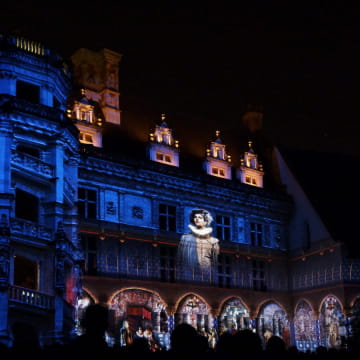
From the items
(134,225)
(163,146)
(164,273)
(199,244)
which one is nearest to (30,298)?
(134,225)

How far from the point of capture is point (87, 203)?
28.0m

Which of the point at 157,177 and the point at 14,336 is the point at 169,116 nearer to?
the point at 157,177

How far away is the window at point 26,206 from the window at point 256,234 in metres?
13.1

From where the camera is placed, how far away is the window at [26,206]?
22766 mm

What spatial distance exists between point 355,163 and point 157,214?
13.8 meters

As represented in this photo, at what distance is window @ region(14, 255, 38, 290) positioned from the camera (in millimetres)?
22391

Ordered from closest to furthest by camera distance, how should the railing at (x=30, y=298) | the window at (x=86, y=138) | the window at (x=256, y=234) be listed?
1. the railing at (x=30, y=298)
2. the window at (x=86, y=138)
3. the window at (x=256, y=234)

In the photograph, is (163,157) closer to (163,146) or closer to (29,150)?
(163,146)

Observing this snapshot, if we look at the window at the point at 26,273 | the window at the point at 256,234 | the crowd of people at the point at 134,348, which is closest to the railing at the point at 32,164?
the window at the point at 26,273

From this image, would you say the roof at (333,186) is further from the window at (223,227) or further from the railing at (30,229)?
the railing at (30,229)

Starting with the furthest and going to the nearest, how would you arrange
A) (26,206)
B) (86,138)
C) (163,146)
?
(163,146) → (86,138) → (26,206)

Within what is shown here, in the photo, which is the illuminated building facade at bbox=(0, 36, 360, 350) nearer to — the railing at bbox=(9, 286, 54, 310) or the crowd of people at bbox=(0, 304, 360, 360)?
the railing at bbox=(9, 286, 54, 310)

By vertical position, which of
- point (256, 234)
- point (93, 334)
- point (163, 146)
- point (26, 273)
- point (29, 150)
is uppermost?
point (163, 146)

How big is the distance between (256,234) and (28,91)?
46.5 ft
